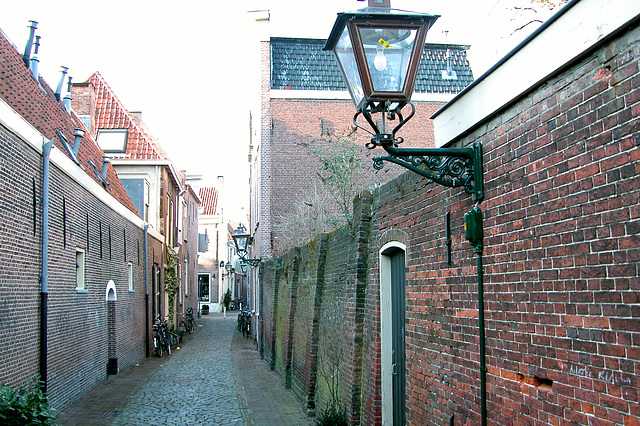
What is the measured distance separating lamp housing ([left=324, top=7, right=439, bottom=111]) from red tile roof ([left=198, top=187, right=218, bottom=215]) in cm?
5085

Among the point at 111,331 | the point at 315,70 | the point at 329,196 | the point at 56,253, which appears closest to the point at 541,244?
the point at 56,253

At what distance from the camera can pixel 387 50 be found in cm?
414

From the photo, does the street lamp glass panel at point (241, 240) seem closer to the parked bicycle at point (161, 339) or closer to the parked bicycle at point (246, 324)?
the parked bicycle at point (161, 339)

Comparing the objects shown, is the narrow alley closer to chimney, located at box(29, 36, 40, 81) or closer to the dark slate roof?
chimney, located at box(29, 36, 40, 81)

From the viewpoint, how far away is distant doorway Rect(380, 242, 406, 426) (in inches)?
250

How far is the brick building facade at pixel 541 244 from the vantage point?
112 inches

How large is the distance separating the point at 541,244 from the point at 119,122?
→ 21.7m

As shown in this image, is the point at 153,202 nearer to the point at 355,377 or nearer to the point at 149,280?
the point at 149,280

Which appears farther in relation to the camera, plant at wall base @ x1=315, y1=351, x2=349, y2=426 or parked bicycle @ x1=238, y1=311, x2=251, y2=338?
parked bicycle @ x1=238, y1=311, x2=251, y2=338

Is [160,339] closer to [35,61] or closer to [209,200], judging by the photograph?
[35,61]

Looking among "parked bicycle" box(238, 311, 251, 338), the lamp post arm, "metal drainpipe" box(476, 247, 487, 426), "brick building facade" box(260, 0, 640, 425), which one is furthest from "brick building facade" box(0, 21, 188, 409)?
"parked bicycle" box(238, 311, 251, 338)

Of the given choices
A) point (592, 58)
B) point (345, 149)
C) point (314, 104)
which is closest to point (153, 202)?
point (314, 104)

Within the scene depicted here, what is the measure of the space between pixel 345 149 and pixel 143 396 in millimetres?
6261

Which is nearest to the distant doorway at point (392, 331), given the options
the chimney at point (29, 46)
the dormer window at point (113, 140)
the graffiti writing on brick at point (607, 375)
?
the graffiti writing on brick at point (607, 375)
